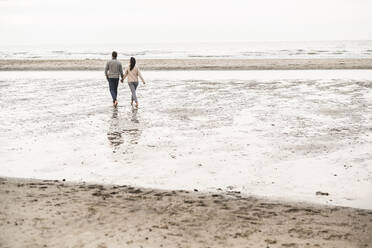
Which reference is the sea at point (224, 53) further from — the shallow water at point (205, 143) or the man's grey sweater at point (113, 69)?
the man's grey sweater at point (113, 69)

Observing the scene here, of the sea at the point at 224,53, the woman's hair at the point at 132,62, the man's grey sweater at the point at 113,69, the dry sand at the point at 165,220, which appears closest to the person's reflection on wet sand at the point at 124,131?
the man's grey sweater at the point at 113,69

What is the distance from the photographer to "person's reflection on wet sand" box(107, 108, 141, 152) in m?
9.72

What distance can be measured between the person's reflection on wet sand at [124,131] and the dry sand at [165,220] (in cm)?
304

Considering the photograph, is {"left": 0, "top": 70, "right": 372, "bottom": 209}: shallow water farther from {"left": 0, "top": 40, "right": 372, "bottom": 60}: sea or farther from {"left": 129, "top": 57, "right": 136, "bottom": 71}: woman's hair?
{"left": 0, "top": 40, "right": 372, "bottom": 60}: sea

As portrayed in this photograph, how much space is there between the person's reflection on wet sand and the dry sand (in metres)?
3.04

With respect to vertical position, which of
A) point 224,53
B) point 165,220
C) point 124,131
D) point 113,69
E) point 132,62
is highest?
point 224,53

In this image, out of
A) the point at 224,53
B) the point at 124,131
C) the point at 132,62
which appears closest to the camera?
the point at 124,131

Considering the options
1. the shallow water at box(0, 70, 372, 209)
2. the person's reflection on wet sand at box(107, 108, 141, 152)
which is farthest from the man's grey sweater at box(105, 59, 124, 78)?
the person's reflection on wet sand at box(107, 108, 141, 152)

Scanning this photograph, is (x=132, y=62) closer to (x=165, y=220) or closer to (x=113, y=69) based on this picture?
(x=113, y=69)

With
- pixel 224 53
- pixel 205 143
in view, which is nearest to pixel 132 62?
pixel 205 143

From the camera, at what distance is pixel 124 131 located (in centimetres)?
1089

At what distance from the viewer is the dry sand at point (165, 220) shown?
15.5ft

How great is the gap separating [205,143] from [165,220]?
171 inches

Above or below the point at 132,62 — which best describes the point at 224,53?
above
